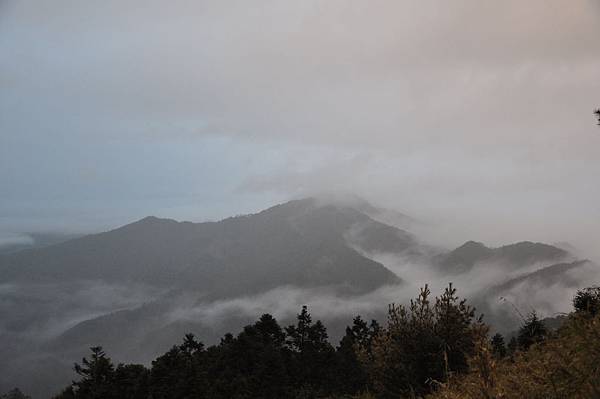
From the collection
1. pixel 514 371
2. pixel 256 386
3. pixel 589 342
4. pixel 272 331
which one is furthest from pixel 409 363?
pixel 272 331

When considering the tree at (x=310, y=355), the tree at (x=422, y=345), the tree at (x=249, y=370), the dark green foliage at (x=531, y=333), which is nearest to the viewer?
the dark green foliage at (x=531, y=333)

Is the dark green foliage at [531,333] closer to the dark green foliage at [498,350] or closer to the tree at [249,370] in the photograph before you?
the dark green foliage at [498,350]

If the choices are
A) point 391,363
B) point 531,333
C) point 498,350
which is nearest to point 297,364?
point 391,363

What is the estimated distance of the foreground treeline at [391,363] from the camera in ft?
24.8

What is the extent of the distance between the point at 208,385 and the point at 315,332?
2465 centimetres

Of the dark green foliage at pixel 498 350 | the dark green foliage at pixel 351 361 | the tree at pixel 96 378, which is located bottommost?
the dark green foliage at pixel 351 361

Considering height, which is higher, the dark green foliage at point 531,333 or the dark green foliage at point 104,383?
the dark green foliage at point 531,333

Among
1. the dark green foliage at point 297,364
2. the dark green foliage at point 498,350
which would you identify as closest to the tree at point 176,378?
the dark green foliage at point 297,364

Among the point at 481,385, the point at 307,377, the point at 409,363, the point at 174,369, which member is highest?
the point at 481,385

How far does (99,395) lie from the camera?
50.9 m

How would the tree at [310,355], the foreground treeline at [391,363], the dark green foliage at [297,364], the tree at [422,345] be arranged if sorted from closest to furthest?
the foreground treeline at [391,363] < the tree at [422,345] < the dark green foliage at [297,364] < the tree at [310,355]

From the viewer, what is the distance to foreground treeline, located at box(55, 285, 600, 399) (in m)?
7.57

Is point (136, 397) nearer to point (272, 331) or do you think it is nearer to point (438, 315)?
point (272, 331)

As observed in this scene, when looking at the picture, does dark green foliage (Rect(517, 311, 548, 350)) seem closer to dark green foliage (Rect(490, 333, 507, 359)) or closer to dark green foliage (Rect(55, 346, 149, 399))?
dark green foliage (Rect(490, 333, 507, 359))
